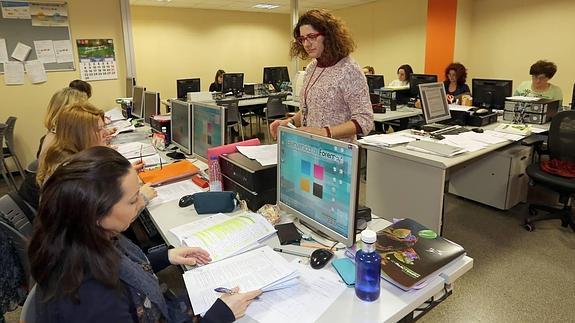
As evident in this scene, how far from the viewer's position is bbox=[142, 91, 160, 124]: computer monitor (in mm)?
3574

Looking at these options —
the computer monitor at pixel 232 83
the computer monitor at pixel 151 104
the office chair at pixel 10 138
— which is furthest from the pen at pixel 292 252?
the computer monitor at pixel 232 83

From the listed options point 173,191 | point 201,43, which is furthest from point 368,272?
point 201,43

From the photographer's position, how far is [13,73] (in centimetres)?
460

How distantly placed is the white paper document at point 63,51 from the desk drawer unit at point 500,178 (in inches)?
198

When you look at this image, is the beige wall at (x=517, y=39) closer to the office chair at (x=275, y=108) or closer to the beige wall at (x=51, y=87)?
the office chair at (x=275, y=108)

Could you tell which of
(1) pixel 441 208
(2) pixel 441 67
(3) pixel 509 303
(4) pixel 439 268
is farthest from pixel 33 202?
(2) pixel 441 67

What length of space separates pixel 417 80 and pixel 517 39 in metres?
3.21

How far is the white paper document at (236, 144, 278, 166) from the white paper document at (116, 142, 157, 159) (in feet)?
3.97

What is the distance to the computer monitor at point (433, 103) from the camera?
3.17m

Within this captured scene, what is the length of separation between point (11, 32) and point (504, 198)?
19.0ft

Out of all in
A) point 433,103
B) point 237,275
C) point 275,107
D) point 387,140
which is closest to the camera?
point 237,275

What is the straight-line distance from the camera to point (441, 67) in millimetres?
7434

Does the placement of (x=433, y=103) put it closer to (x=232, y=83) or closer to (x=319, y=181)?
(x=319, y=181)

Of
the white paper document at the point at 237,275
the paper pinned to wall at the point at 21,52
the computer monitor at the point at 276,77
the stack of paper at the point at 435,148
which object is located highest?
the paper pinned to wall at the point at 21,52
